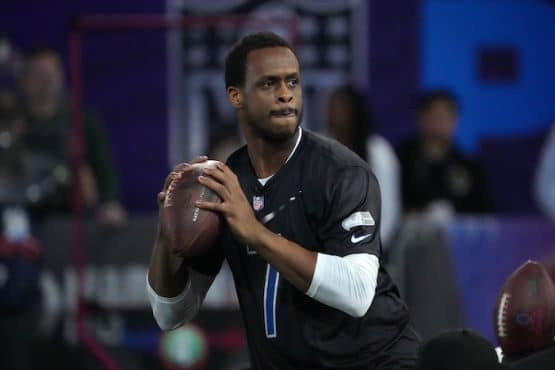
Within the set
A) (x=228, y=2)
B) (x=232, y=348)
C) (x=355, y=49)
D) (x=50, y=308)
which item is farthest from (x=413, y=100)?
(x=50, y=308)

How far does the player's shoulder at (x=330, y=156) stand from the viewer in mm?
4348

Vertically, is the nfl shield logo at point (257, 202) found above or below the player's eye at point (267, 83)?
below

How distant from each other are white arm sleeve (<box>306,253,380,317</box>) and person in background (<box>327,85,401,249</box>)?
3152mm

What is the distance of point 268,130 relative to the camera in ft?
14.1

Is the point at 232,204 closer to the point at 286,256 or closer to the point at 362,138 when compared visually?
the point at 286,256

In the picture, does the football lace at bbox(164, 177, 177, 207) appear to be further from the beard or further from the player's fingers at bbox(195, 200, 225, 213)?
the beard

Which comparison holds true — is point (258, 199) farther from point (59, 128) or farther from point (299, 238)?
point (59, 128)

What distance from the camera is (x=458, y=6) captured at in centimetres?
912

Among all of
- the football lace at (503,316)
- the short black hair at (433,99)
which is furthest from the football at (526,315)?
the short black hair at (433,99)

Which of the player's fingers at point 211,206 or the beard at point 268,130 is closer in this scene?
the player's fingers at point 211,206

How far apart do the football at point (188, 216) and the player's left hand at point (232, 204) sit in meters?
0.06

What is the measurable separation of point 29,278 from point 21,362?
1.61ft

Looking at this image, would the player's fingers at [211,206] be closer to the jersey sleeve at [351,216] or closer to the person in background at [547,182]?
the jersey sleeve at [351,216]

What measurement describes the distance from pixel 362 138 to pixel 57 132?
176 centimetres
